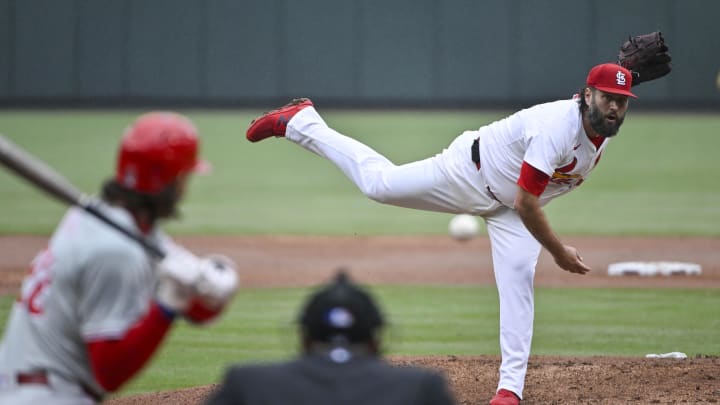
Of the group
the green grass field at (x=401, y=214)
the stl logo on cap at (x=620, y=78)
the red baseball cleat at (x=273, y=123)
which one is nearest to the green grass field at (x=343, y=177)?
the green grass field at (x=401, y=214)

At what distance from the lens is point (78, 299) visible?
3049mm

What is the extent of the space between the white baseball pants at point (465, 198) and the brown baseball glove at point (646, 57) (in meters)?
0.99

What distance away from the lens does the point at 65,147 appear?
23422mm

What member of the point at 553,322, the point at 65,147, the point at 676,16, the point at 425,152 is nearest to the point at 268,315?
the point at 553,322

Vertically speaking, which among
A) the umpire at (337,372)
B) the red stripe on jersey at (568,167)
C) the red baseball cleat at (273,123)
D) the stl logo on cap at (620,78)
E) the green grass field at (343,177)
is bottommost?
the green grass field at (343,177)

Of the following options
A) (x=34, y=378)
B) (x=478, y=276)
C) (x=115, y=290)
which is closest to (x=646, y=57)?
(x=115, y=290)

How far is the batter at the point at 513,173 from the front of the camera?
545 cm

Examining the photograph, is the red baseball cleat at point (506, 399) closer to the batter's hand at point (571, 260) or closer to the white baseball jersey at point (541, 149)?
the batter's hand at point (571, 260)

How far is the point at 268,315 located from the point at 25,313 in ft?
21.5

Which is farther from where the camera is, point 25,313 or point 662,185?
point 662,185

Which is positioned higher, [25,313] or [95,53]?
[25,313]

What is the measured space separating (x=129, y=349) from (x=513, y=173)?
10.6ft

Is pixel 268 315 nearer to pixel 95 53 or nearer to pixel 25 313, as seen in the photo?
pixel 25 313

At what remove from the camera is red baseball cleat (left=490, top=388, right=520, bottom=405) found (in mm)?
5727
